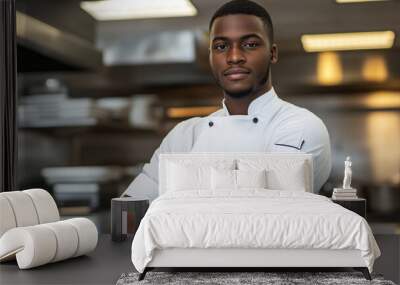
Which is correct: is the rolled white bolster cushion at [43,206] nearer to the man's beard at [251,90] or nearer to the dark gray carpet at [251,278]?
the dark gray carpet at [251,278]

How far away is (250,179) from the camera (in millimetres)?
5391

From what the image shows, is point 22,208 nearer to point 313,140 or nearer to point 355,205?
point 313,140

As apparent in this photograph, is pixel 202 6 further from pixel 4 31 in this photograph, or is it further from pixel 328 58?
pixel 4 31

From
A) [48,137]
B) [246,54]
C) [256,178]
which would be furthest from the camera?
[48,137]

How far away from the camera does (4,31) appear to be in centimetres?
638

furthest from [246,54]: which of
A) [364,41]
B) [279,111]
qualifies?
[364,41]

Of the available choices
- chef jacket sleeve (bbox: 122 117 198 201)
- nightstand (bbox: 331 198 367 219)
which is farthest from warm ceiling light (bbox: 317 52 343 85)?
chef jacket sleeve (bbox: 122 117 198 201)

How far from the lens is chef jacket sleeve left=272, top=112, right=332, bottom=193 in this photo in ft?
19.6

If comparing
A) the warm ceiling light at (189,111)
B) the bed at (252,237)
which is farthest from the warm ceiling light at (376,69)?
the bed at (252,237)

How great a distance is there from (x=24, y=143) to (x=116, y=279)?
2808 mm

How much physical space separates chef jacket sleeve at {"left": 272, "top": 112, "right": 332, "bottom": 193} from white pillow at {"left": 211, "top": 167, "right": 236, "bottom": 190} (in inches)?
28.9

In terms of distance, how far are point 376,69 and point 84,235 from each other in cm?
322

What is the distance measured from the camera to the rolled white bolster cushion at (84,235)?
4855 millimetres

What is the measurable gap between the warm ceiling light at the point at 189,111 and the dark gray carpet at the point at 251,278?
87.4 inches
